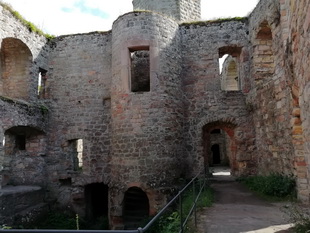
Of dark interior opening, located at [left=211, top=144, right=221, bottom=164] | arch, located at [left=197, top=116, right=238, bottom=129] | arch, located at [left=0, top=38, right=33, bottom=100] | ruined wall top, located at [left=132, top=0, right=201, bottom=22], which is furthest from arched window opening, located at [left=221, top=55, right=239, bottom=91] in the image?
arch, located at [left=0, top=38, right=33, bottom=100]

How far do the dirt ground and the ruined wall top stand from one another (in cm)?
910

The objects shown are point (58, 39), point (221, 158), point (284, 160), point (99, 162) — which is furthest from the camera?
point (221, 158)

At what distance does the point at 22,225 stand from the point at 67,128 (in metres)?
3.88

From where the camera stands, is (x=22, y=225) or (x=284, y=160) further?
(x=22, y=225)

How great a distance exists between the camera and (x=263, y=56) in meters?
9.62

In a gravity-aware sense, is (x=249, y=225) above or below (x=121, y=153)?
below

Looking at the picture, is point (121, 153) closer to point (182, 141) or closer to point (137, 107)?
point (137, 107)

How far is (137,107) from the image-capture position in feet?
30.3

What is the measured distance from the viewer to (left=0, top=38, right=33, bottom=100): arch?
34.5ft

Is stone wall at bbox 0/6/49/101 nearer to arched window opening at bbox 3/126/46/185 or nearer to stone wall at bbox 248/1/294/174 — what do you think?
arched window opening at bbox 3/126/46/185

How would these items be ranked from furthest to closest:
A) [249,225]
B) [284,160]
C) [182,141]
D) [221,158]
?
[221,158], [182,141], [284,160], [249,225]

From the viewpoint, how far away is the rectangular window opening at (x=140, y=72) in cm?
1123

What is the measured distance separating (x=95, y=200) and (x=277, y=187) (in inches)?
290

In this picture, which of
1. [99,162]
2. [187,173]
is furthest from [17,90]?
[187,173]
